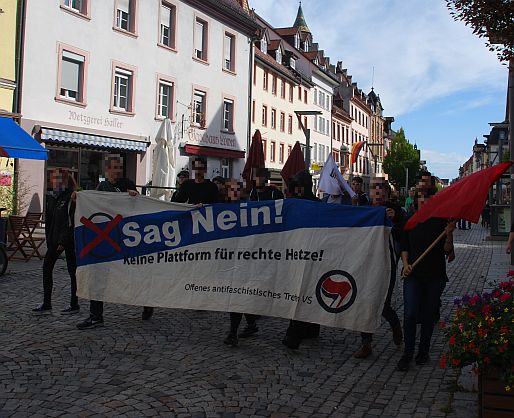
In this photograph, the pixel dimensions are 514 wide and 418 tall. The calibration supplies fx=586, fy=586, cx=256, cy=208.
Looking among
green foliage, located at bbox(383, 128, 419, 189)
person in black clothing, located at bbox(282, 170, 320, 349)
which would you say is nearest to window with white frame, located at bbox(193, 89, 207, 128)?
person in black clothing, located at bbox(282, 170, 320, 349)

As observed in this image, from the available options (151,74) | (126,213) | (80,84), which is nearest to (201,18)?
(151,74)

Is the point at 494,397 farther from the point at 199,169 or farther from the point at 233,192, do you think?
the point at 199,169

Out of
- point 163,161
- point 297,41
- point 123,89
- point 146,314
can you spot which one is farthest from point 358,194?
point 297,41

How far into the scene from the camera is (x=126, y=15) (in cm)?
2500

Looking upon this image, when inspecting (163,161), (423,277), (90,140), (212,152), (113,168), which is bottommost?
(423,277)

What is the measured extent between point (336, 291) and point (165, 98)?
22914mm

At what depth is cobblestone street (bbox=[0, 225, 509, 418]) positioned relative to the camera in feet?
14.9

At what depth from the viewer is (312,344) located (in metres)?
6.61

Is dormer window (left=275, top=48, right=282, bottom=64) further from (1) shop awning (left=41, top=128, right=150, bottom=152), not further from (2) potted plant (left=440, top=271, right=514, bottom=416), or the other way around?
(2) potted plant (left=440, top=271, right=514, bottom=416)

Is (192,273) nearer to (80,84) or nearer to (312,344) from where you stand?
(312,344)

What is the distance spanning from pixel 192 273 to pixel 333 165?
5.46 meters

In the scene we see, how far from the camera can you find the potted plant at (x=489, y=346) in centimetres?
396

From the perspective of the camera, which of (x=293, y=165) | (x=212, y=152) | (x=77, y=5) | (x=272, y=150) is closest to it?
(x=293, y=165)

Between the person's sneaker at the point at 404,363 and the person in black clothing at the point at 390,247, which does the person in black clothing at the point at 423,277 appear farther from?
the person in black clothing at the point at 390,247
